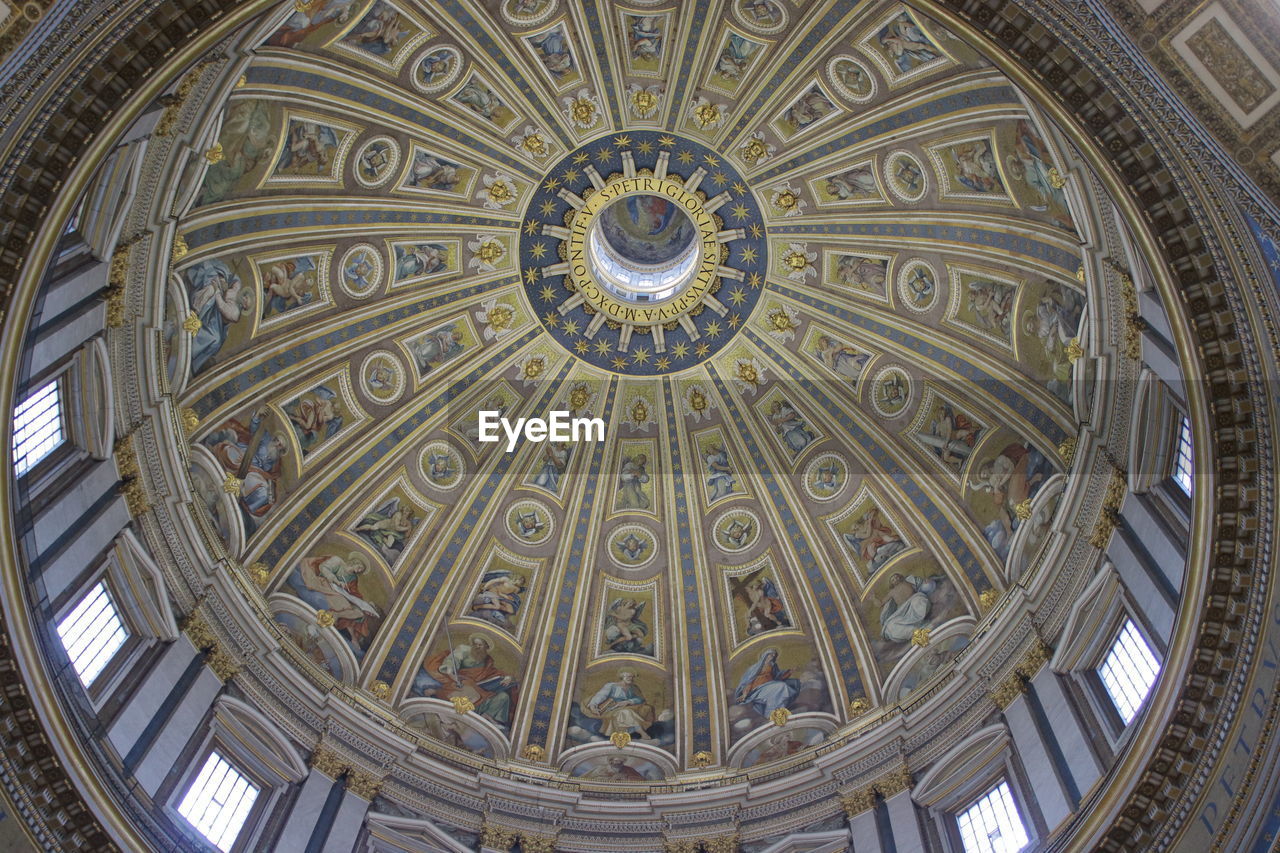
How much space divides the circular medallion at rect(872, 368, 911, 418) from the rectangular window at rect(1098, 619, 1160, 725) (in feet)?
34.0

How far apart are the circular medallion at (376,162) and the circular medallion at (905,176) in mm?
11276

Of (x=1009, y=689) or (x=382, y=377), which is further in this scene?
(x=382, y=377)

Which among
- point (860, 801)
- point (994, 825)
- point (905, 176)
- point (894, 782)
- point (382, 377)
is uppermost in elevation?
point (905, 176)

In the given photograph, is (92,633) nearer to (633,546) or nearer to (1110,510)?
(633,546)

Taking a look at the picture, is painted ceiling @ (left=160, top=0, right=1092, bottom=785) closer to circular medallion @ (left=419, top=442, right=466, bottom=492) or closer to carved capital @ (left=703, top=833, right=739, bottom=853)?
circular medallion @ (left=419, top=442, right=466, bottom=492)

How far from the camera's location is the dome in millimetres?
22438

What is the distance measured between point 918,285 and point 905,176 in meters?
2.60

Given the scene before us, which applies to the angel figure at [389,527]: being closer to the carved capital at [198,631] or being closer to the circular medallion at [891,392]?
the carved capital at [198,631]

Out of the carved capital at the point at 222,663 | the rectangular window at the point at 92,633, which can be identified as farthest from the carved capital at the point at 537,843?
the rectangular window at the point at 92,633

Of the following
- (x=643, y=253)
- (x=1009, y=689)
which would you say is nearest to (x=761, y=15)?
(x=643, y=253)

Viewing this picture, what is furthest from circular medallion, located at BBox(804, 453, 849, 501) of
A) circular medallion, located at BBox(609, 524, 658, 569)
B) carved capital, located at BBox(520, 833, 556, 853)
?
carved capital, located at BBox(520, 833, 556, 853)

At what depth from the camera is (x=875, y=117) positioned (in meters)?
27.5

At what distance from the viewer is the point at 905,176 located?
2809 centimetres


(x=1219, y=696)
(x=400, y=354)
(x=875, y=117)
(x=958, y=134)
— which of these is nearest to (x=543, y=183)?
(x=400, y=354)
